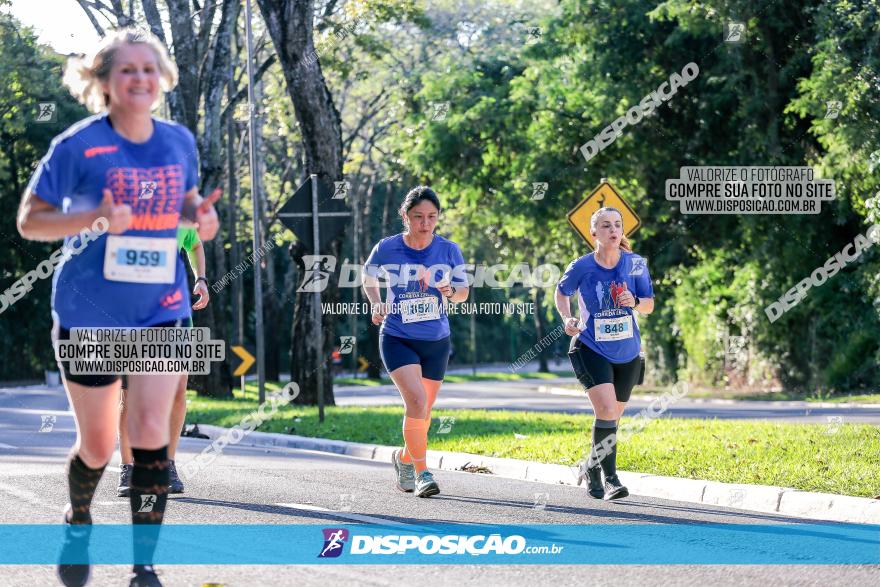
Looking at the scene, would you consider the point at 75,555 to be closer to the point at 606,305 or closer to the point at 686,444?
the point at 606,305

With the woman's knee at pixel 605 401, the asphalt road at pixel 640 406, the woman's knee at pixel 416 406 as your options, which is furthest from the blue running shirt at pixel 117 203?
the asphalt road at pixel 640 406

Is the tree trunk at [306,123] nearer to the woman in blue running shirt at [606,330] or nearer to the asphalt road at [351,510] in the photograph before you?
the asphalt road at [351,510]

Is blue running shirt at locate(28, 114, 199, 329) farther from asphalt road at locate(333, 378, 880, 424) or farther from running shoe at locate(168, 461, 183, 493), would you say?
asphalt road at locate(333, 378, 880, 424)

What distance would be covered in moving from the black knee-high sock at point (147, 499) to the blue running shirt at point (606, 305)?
15.4 ft

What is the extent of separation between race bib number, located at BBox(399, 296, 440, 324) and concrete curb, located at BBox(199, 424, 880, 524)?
2264 millimetres

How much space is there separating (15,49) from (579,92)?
1464 centimetres

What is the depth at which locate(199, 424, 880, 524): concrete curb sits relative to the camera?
28.2 feet

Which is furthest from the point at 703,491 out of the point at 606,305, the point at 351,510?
the point at 351,510

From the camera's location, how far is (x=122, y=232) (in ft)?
16.6

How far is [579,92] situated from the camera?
3038cm

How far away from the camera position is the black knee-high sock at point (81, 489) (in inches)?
209

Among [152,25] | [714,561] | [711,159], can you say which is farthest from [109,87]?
[711,159]

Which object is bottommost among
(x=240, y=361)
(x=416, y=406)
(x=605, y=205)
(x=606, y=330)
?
(x=240, y=361)

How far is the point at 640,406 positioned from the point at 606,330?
17.2 metres
